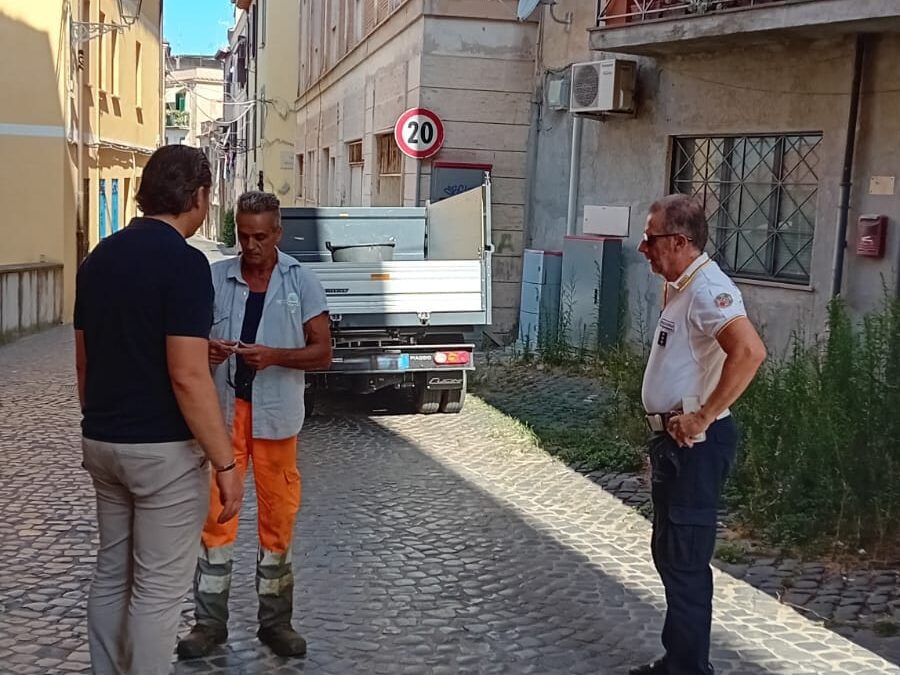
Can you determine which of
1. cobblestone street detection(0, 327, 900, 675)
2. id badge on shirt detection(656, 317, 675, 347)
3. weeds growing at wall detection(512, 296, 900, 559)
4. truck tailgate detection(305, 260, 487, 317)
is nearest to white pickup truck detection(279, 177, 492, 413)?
truck tailgate detection(305, 260, 487, 317)

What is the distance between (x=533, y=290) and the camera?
42.6 ft

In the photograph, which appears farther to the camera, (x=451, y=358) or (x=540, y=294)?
(x=540, y=294)

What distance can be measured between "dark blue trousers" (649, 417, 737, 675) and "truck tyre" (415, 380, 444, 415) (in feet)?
17.5

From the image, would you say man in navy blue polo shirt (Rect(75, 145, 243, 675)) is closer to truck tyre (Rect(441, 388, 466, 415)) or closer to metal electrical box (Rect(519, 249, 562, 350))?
truck tyre (Rect(441, 388, 466, 415))

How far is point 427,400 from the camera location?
9227 millimetres

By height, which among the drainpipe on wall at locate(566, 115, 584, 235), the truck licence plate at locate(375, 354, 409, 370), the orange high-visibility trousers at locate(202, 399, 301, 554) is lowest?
the truck licence plate at locate(375, 354, 409, 370)

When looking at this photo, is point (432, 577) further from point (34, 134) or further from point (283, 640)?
point (34, 134)

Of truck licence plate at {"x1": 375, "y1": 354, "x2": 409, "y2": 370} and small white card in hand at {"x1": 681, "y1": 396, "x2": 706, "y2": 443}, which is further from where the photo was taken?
truck licence plate at {"x1": 375, "y1": 354, "x2": 409, "y2": 370}

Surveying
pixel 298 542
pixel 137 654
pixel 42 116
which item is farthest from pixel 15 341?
pixel 137 654

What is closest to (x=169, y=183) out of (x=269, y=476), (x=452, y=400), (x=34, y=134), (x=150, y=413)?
(x=150, y=413)

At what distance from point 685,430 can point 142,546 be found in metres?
1.81

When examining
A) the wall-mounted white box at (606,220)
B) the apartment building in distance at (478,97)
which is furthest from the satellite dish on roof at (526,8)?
the wall-mounted white box at (606,220)

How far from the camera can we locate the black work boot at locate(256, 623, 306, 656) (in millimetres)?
4117

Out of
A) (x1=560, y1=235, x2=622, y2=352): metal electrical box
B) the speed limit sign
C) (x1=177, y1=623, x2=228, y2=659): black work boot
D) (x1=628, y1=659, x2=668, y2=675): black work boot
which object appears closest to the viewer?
(x1=628, y1=659, x2=668, y2=675): black work boot
